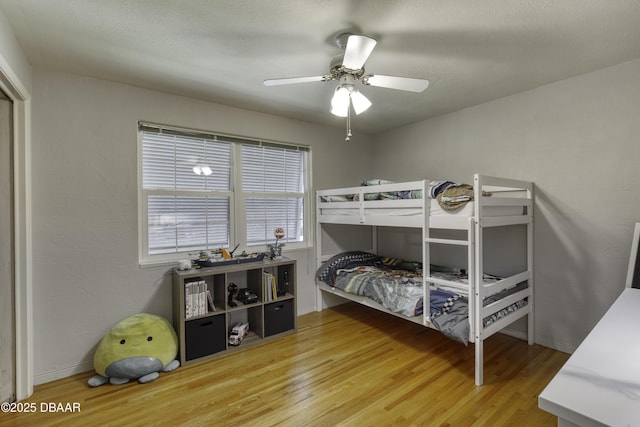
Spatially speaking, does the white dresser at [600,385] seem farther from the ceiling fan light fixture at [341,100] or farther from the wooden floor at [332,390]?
the ceiling fan light fixture at [341,100]

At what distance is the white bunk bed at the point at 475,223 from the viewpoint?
2.06m

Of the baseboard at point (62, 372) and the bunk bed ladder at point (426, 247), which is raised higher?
the bunk bed ladder at point (426, 247)

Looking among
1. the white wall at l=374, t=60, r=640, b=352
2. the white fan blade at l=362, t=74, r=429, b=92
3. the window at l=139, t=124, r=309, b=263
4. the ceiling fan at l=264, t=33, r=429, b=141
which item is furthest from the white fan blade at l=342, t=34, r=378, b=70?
the window at l=139, t=124, r=309, b=263

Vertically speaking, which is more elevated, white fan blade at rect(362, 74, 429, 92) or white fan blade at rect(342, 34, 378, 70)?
white fan blade at rect(342, 34, 378, 70)

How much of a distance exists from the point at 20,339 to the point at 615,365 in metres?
3.09

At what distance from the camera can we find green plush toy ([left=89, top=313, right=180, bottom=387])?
2160 mm

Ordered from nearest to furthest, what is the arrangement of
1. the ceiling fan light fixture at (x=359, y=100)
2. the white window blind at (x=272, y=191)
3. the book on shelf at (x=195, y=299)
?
1. the ceiling fan light fixture at (x=359, y=100)
2. the book on shelf at (x=195, y=299)
3. the white window blind at (x=272, y=191)

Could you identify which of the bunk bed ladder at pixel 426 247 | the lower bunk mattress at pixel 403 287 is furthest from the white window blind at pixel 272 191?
the bunk bed ladder at pixel 426 247

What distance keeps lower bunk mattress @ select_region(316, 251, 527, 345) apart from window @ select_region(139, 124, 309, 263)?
0.65 m

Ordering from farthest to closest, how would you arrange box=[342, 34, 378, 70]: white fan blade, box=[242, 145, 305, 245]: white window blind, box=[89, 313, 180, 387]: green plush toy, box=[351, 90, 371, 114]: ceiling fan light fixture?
box=[242, 145, 305, 245]: white window blind
box=[89, 313, 180, 387]: green plush toy
box=[351, 90, 371, 114]: ceiling fan light fixture
box=[342, 34, 378, 70]: white fan blade

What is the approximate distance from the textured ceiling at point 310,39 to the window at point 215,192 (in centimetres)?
56

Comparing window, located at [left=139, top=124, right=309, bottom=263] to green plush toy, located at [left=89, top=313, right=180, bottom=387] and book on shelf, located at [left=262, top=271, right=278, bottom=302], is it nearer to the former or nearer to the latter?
book on shelf, located at [left=262, top=271, right=278, bottom=302]

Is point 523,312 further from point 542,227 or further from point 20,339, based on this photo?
point 20,339

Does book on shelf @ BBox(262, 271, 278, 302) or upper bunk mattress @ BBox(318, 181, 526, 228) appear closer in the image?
upper bunk mattress @ BBox(318, 181, 526, 228)
